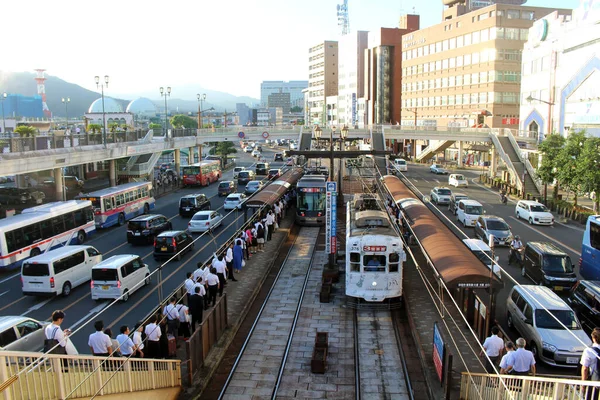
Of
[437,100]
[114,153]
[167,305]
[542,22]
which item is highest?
[542,22]

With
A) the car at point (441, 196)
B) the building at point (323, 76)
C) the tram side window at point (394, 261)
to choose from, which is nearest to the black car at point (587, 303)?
the tram side window at point (394, 261)

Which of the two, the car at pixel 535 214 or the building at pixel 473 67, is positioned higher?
the building at pixel 473 67

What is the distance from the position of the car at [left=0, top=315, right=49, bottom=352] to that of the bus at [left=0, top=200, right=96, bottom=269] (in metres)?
10.5

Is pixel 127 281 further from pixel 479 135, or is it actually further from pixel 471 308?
pixel 479 135

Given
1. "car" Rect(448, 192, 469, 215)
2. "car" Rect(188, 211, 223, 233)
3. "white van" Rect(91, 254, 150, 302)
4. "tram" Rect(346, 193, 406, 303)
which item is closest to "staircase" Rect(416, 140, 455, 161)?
"car" Rect(448, 192, 469, 215)

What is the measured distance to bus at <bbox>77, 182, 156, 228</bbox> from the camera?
105 feet

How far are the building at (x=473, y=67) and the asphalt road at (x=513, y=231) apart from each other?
15.1 m

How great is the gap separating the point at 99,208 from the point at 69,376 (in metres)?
25.3

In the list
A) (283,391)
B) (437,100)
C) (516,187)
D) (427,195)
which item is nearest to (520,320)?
(283,391)

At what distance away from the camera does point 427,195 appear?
47.3 m

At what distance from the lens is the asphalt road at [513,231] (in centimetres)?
1882

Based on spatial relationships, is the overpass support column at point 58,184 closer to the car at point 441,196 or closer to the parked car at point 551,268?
the car at point 441,196

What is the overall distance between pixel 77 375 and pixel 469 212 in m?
29.0

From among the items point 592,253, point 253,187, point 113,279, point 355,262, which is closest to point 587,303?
point 592,253
